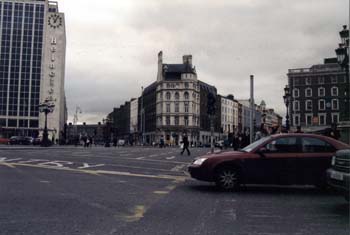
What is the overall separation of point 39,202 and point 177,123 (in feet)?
311

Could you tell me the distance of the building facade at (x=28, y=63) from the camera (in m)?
96.3

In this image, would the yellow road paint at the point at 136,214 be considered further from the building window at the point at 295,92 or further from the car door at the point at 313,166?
the building window at the point at 295,92

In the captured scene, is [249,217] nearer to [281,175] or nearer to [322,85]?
[281,175]

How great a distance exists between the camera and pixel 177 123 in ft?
335

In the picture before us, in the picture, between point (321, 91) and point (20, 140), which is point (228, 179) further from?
point (321, 91)

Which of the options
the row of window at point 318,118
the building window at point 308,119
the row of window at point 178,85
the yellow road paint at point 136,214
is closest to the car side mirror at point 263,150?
the yellow road paint at point 136,214

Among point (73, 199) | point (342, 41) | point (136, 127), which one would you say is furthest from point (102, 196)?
point (136, 127)

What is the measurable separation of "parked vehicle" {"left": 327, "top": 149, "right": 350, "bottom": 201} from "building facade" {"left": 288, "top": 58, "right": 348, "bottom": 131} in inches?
3196

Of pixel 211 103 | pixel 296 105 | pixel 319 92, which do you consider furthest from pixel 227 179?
pixel 296 105

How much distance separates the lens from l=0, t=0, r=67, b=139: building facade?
96.3 m

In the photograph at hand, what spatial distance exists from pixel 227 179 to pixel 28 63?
98043 mm

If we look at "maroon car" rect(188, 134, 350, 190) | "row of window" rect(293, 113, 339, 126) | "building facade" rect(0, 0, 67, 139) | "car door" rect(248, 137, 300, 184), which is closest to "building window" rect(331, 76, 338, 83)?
"row of window" rect(293, 113, 339, 126)

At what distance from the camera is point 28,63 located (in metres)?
98.1

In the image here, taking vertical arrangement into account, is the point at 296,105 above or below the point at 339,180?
above
